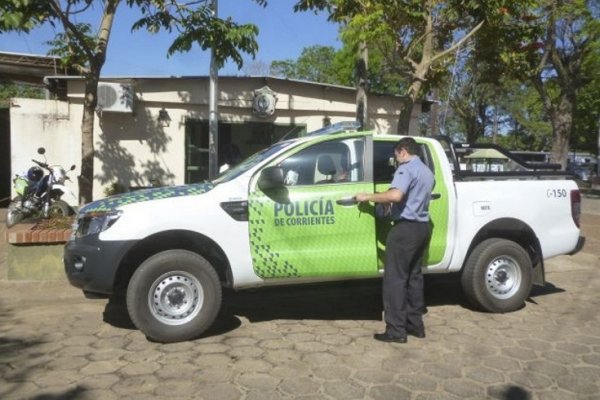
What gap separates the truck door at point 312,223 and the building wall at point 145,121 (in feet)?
26.2

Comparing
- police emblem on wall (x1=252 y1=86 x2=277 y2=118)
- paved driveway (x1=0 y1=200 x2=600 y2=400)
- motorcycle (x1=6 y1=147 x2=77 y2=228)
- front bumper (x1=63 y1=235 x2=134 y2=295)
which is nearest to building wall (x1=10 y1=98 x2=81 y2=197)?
motorcycle (x1=6 y1=147 x2=77 y2=228)

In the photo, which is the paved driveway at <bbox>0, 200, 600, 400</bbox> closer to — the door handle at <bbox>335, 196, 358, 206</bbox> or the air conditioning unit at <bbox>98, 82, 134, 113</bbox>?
the door handle at <bbox>335, 196, 358, 206</bbox>

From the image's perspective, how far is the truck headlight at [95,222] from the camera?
5176 mm

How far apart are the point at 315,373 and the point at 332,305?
212cm

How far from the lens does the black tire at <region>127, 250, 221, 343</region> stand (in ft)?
16.9

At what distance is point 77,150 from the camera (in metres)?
12.8

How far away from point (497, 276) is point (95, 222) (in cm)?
394

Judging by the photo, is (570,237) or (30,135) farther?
(30,135)

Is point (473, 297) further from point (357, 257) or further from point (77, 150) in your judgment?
point (77, 150)

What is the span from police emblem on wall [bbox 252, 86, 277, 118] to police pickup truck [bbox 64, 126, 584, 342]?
758cm

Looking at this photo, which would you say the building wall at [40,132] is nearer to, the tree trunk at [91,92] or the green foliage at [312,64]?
the tree trunk at [91,92]

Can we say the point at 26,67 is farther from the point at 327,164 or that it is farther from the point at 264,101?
the point at 327,164

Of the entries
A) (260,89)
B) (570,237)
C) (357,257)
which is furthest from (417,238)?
(260,89)

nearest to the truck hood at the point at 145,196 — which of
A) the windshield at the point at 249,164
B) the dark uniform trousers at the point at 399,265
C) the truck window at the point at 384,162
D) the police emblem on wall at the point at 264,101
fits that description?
the windshield at the point at 249,164
